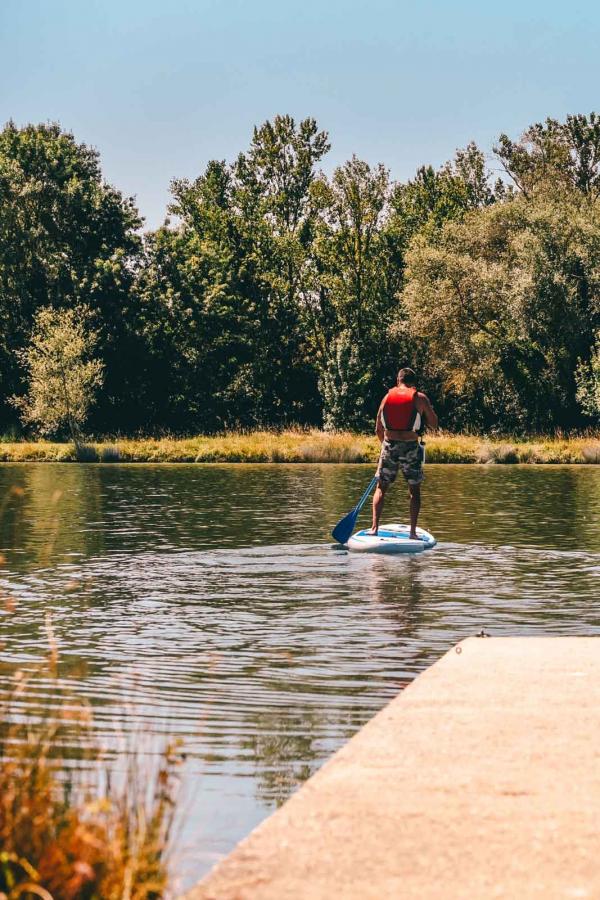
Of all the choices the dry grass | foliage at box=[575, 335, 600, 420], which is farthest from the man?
foliage at box=[575, 335, 600, 420]

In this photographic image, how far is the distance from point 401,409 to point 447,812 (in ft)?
41.1

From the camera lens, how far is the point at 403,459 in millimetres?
17719

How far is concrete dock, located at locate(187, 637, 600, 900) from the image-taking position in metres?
4.38

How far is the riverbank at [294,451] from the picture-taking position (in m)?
46.1

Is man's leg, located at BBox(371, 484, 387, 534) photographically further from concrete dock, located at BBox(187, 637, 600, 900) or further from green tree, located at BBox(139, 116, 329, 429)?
green tree, located at BBox(139, 116, 329, 429)

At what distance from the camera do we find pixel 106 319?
65.4m

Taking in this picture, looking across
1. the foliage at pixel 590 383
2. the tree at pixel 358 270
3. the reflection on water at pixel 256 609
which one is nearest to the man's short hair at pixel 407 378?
the reflection on water at pixel 256 609

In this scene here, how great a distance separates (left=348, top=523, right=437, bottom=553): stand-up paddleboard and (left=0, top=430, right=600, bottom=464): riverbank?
28149 millimetres

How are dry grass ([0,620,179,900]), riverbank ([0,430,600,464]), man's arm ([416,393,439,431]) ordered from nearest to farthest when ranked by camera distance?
dry grass ([0,620,179,900]) → man's arm ([416,393,439,431]) → riverbank ([0,430,600,464])

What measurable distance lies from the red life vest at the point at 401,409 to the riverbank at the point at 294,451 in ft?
93.2

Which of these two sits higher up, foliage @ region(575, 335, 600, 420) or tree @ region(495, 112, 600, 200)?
tree @ region(495, 112, 600, 200)

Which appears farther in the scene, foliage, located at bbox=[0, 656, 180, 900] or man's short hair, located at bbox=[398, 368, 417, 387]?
man's short hair, located at bbox=[398, 368, 417, 387]

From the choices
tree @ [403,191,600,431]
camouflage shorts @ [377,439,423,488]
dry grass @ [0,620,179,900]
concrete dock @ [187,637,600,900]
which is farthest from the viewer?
tree @ [403,191,600,431]

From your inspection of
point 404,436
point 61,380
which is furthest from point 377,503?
point 61,380
